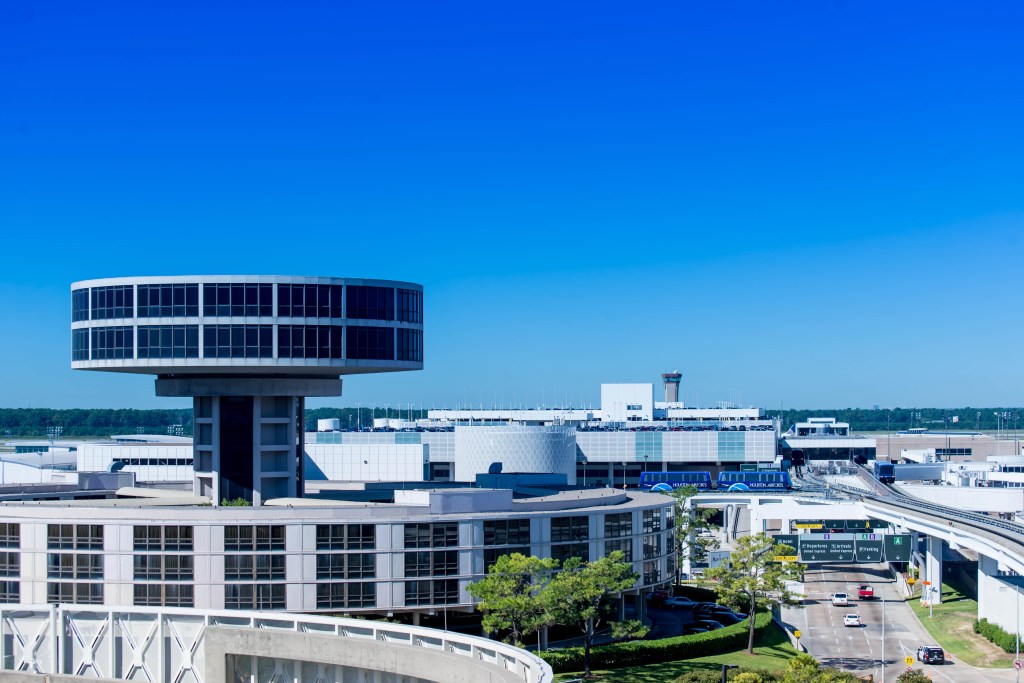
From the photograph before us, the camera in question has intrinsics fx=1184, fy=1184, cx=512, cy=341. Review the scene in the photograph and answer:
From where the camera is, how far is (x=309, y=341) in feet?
305

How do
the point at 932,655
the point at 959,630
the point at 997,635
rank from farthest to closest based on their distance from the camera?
the point at 959,630, the point at 997,635, the point at 932,655

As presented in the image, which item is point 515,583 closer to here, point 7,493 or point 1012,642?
point 1012,642

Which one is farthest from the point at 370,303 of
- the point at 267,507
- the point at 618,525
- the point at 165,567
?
the point at 618,525

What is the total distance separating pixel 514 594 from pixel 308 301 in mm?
29178

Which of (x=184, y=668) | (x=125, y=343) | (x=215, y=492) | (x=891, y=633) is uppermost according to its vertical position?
(x=125, y=343)

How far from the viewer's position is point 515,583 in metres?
79.9

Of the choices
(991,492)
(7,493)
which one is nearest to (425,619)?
(7,493)

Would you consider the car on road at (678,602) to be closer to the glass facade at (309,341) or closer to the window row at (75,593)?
the glass facade at (309,341)

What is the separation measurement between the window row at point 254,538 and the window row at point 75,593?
10.2m

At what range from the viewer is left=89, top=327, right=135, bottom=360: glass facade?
9306cm

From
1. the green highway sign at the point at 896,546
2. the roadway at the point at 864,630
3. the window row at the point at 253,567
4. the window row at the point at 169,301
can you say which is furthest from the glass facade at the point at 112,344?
the green highway sign at the point at 896,546

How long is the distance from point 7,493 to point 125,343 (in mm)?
21338

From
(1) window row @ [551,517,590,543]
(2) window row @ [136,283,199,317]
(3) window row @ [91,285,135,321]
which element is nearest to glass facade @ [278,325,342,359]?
(2) window row @ [136,283,199,317]

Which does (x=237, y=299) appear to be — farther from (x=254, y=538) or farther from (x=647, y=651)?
(x=647, y=651)
